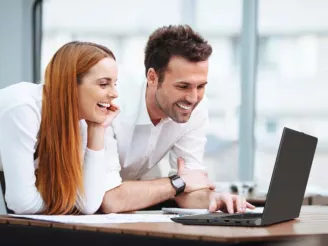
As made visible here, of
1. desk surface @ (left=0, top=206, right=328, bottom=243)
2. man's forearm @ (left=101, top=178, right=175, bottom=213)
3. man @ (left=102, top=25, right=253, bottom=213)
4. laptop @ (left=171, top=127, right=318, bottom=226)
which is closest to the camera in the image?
desk surface @ (left=0, top=206, right=328, bottom=243)

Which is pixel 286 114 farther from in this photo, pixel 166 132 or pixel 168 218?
pixel 168 218

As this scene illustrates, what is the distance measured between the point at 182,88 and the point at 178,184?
15.1 inches

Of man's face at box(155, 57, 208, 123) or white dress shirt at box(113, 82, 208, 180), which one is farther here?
white dress shirt at box(113, 82, 208, 180)

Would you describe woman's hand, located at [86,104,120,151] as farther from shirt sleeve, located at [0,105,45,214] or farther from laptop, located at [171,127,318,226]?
laptop, located at [171,127,318,226]

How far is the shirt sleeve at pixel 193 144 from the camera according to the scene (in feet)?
10.5

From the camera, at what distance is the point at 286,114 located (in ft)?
21.6

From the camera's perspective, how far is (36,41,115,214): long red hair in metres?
2.39

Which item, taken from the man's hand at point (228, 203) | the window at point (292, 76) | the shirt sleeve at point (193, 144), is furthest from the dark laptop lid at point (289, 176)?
the window at point (292, 76)

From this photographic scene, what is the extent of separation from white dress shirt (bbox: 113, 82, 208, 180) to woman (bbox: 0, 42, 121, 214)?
0.52 m

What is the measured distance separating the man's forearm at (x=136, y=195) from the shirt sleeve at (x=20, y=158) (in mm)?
297

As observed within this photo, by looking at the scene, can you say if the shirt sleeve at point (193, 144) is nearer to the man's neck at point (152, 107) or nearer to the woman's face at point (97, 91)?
the man's neck at point (152, 107)

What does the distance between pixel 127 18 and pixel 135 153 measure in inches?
153

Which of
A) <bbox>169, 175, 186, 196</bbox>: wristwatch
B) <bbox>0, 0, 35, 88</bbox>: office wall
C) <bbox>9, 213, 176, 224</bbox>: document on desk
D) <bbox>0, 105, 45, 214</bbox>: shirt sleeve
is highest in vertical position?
<bbox>0, 0, 35, 88</bbox>: office wall

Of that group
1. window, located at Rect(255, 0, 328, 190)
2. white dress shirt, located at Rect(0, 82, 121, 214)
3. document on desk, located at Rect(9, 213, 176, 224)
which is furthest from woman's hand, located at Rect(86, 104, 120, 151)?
window, located at Rect(255, 0, 328, 190)
